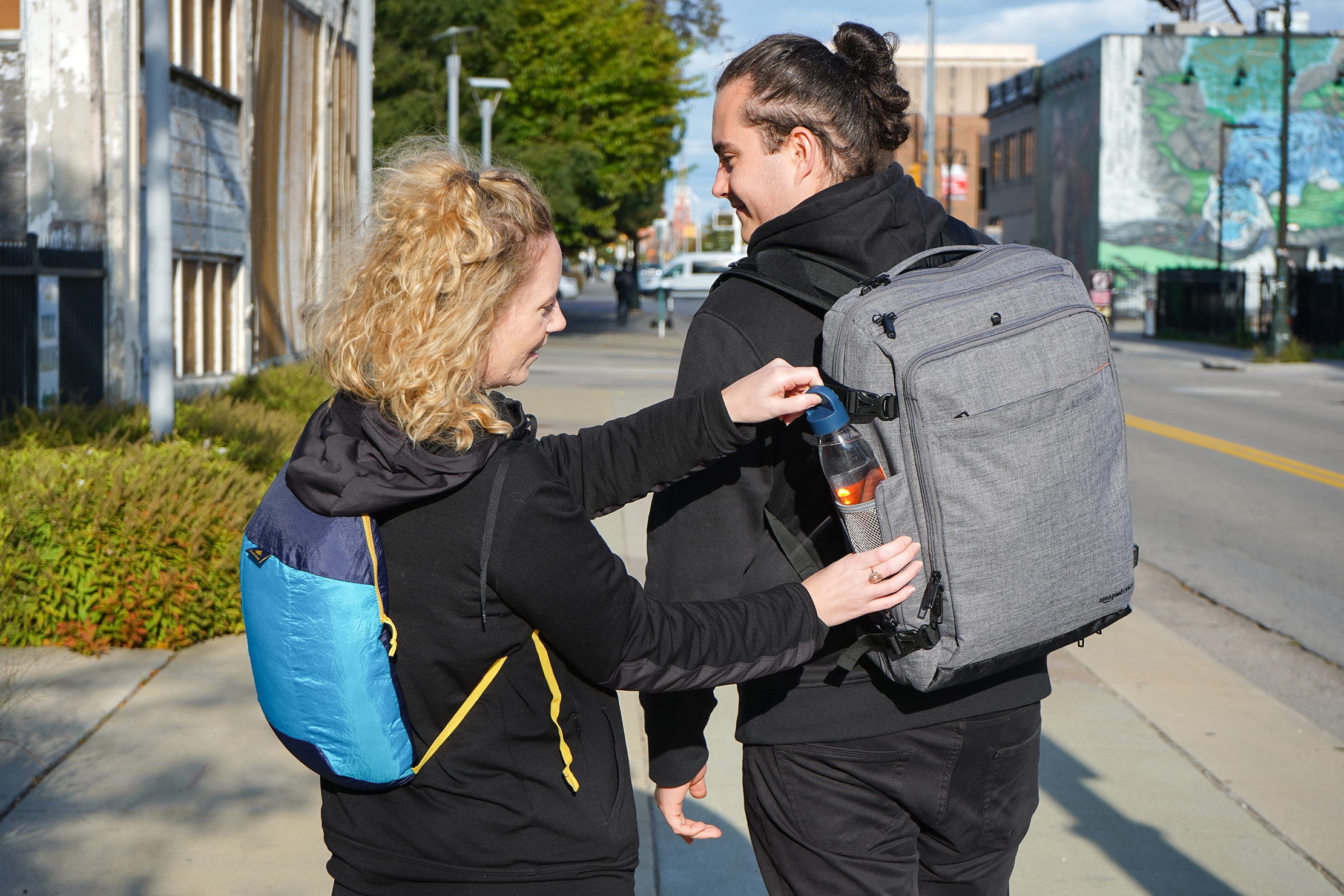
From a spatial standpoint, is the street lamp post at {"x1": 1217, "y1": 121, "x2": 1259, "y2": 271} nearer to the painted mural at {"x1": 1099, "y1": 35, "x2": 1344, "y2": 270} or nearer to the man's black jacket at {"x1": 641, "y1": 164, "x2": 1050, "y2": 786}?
the painted mural at {"x1": 1099, "y1": 35, "x2": 1344, "y2": 270}

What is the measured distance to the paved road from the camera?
749 centimetres

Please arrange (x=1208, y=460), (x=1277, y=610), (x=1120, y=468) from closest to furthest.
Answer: (x=1120, y=468), (x=1277, y=610), (x=1208, y=460)

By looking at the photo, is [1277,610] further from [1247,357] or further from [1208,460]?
[1247,357]

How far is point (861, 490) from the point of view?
75.5 inches

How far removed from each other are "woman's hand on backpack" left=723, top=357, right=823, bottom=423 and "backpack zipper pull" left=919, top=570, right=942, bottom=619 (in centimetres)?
31

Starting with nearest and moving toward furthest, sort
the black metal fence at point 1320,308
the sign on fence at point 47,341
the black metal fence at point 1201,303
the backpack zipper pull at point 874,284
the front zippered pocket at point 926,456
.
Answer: the front zippered pocket at point 926,456
the backpack zipper pull at point 874,284
the sign on fence at point 47,341
the black metal fence at point 1320,308
the black metal fence at point 1201,303

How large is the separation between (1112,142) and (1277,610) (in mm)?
43226

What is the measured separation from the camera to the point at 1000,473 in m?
1.88

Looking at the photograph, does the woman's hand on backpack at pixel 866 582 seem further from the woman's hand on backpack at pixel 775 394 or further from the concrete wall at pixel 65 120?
the concrete wall at pixel 65 120

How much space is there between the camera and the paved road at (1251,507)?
749cm

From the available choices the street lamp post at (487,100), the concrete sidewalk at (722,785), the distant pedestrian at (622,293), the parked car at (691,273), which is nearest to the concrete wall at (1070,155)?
the parked car at (691,273)

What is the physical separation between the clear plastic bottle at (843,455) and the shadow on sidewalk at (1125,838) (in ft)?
8.20

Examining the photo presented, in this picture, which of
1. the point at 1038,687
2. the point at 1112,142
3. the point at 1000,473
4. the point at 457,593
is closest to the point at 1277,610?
the point at 1038,687

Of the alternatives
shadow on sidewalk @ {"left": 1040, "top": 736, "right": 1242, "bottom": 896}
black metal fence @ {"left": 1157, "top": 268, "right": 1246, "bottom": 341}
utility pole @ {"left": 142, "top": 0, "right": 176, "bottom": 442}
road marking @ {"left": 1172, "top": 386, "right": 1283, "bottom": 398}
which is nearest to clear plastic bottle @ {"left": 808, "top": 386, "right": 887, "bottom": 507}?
shadow on sidewalk @ {"left": 1040, "top": 736, "right": 1242, "bottom": 896}
